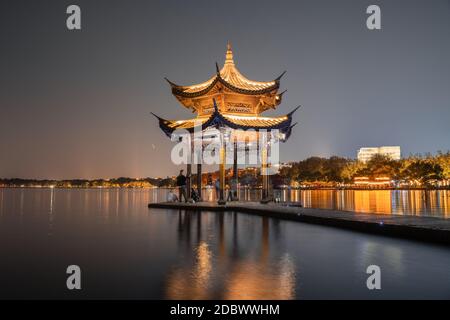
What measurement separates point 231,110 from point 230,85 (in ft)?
6.56

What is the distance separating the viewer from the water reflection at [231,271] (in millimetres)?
5469

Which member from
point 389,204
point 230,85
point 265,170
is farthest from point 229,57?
point 389,204

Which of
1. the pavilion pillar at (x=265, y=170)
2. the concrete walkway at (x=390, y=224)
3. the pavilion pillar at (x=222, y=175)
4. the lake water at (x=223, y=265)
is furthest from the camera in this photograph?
the pavilion pillar at (x=265, y=170)

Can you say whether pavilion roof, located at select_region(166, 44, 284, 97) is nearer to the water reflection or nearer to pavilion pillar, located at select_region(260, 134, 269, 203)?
pavilion pillar, located at select_region(260, 134, 269, 203)

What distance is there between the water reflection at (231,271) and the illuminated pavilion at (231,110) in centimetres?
1387

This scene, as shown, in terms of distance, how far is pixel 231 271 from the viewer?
22.5 ft

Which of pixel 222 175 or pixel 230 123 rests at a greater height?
pixel 230 123

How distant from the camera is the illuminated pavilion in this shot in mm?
24703

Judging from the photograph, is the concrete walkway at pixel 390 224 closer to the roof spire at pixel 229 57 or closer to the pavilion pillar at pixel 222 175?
the pavilion pillar at pixel 222 175

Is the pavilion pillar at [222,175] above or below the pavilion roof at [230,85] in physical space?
below

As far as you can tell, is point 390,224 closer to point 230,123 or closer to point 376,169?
point 230,123

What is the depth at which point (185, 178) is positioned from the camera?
26.0 meters

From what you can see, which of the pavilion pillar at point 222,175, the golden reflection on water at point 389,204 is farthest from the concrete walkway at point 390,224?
the golden reflection on water at point 389,204
